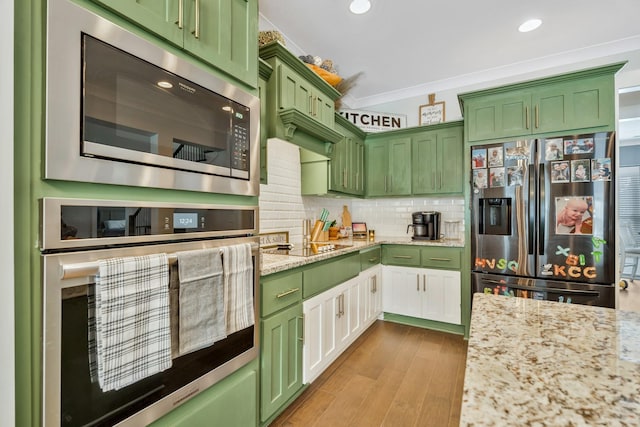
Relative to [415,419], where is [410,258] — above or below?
above

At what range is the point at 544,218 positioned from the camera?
254 centimetres

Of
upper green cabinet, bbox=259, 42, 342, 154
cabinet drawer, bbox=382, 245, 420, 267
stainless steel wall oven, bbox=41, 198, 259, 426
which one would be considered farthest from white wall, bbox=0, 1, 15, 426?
cabinet drawer, bbox=382, 245, 420, 267

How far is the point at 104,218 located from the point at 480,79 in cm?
397

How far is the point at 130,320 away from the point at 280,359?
39.7 inches

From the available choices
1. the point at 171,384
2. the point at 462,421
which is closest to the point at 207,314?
the point at 171,384

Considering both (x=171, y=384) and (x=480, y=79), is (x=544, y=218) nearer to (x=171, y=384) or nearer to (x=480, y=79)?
(x=480, y=79)

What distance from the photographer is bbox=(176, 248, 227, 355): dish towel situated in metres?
1.02

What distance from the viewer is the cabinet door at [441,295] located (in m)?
3.01

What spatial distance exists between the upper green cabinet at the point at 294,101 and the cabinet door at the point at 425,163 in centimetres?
138

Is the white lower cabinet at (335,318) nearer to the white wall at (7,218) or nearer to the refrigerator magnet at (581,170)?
the white wall at (7,218)

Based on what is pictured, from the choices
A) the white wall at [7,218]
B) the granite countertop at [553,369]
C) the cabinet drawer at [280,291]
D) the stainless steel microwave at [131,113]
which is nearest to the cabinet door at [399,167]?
the cabinet drawer at [280,291]

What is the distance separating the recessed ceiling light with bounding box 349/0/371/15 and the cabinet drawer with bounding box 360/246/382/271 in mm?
2070

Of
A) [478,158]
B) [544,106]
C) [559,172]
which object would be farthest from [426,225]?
[544,106]

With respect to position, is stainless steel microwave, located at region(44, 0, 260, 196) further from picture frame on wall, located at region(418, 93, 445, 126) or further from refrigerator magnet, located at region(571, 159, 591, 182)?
picture frame on wall, located at region(418, 93, 445, 126)
